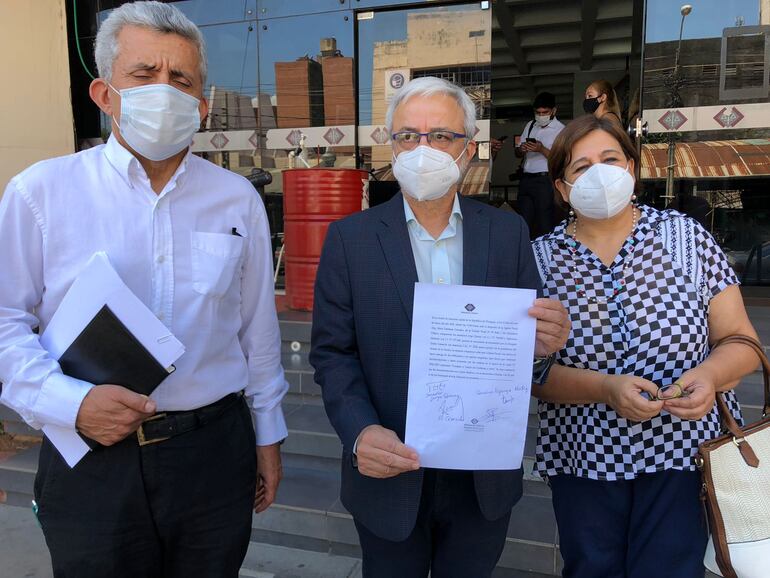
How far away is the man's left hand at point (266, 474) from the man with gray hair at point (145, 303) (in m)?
0.16

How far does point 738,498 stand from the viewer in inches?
56.4

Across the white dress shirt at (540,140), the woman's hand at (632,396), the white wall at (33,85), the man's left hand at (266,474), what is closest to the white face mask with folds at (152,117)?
the man's left hand at (266,474)

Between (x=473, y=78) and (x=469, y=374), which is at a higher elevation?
(x=473, y=78)

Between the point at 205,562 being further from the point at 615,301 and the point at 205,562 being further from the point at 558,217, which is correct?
the point at 558,217

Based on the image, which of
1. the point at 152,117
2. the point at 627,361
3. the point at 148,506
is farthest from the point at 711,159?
the point at 148,506

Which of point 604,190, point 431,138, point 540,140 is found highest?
point 540,140

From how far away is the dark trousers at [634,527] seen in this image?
60.1 inches

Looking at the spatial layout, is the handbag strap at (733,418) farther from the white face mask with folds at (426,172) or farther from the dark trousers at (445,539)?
the white face mask with folds at (426,172)

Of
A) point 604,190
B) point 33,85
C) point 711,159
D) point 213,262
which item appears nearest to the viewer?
point 213,262

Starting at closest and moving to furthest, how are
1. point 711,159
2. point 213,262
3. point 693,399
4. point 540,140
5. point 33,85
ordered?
point 693,399
point 213,262
point 711,159
point 540,140
point 33,85

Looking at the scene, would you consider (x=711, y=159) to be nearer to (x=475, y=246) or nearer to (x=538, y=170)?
(x=538, y=170)

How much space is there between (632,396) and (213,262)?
1.14m

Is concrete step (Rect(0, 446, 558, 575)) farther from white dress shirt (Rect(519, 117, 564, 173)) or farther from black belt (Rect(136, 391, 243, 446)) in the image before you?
white dress shirt (Rect(519, 117, 564, 173))

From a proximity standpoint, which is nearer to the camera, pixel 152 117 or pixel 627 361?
pixel 152 117
